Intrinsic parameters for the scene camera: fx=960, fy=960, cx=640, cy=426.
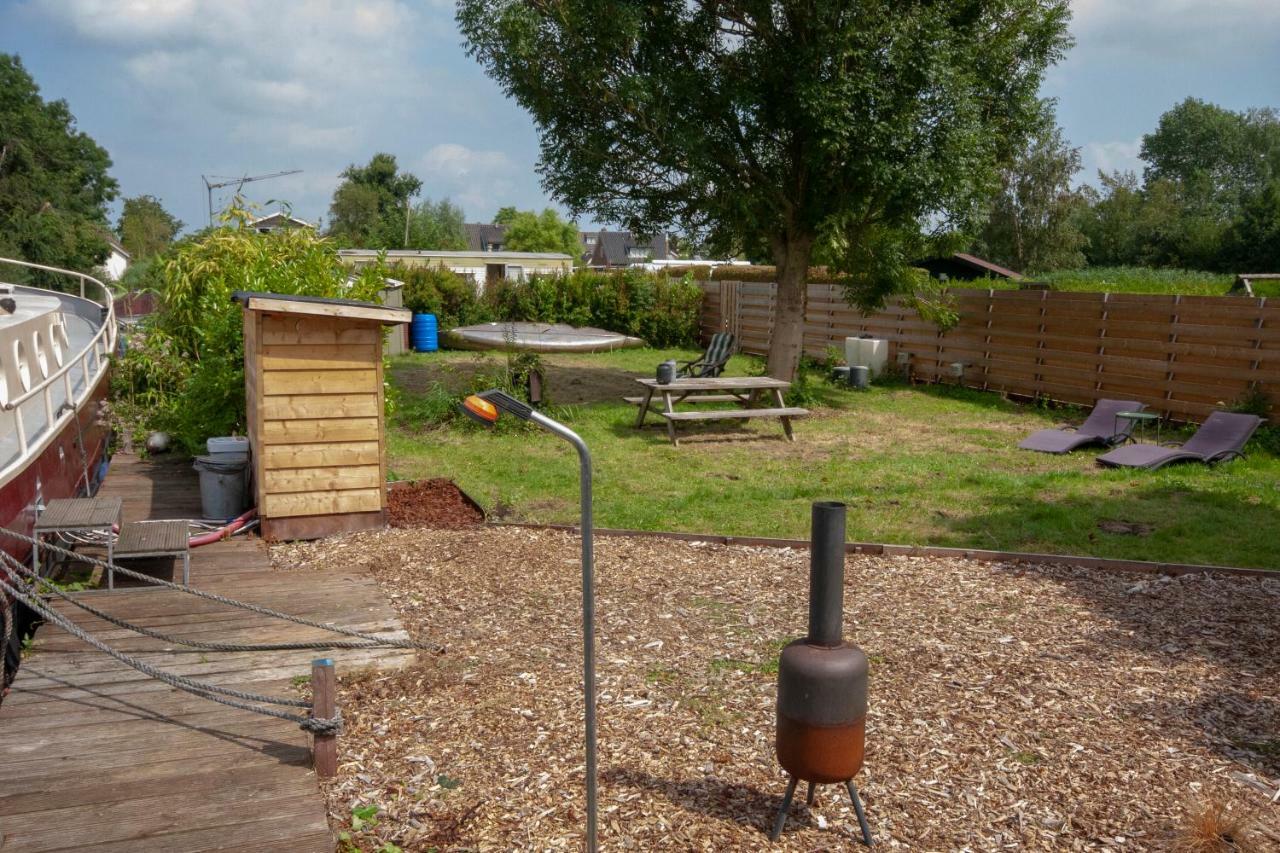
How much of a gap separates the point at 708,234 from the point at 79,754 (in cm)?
1331

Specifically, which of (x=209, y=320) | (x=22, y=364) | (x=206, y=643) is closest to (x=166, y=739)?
(x=206, y=643)

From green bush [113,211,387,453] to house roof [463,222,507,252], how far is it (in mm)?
80561

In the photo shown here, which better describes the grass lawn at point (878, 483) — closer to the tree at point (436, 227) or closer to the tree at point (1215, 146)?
the tree at point (436, 227)

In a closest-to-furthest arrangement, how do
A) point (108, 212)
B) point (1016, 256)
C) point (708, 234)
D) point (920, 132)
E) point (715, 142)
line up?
point (920, 132) → point (715, 142) → point (708, 234) → point (1016, 256) → point (108, 212)

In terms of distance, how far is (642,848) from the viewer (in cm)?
315

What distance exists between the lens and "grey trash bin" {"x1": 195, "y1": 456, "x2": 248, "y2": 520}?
7.14 metres

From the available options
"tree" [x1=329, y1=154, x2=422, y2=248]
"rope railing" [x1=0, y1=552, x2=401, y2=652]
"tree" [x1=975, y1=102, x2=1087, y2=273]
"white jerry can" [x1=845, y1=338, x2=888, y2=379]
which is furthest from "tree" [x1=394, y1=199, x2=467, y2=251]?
"rope railing" [x1=0, y1=552, x2=401, y2=652]

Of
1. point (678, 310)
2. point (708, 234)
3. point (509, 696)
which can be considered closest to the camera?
point (509, 696)

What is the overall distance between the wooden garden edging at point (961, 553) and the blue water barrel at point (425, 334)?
15188 mm

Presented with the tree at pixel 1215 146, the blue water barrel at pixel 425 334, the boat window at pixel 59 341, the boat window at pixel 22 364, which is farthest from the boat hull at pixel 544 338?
the tree at pixel 1215 146

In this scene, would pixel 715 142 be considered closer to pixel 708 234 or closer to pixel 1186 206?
pixel 708 234

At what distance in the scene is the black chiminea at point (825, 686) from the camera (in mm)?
2939

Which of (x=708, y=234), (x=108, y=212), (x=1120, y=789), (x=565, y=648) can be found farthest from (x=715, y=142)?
(x=108, y=212)

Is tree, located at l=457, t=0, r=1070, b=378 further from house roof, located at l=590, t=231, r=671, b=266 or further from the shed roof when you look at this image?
house roof, located at l=590, t=231, r=671, b=266
